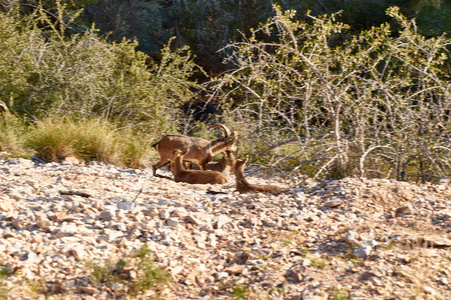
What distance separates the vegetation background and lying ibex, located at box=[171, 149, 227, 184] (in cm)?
68

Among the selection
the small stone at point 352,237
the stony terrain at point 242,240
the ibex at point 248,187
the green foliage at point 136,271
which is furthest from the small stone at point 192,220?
the ibex at point 248,187

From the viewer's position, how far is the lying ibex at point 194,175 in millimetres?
7801

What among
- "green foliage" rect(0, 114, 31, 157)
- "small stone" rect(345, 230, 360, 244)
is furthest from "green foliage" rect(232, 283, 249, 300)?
"green foliage" rect(0, 114, 31, 157)

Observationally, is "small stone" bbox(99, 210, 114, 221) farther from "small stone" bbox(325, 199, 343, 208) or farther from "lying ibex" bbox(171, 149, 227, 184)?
"lying ibex" bbox(171, 149, 227, 184)

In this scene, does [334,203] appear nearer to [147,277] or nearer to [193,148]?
[147,277]

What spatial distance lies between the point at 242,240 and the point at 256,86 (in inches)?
291

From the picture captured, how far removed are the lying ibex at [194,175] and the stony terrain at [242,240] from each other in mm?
1558

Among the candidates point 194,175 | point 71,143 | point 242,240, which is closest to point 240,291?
point 242,240

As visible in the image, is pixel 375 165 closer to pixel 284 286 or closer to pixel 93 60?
pixel 284 286

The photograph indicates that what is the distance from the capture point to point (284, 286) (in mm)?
3818

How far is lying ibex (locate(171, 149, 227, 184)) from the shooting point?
7.80 meters

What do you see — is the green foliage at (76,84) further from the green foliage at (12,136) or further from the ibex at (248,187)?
the ibex at (248,187)

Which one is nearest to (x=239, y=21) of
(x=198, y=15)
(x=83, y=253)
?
(x=198, y=15)

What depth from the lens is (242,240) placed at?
4.65m
